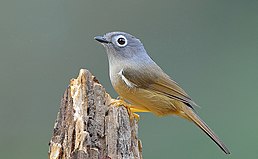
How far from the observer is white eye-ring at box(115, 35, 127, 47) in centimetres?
485

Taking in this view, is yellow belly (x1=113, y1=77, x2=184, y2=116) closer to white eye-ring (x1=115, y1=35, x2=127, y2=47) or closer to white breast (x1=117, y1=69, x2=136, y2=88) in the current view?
white breast (x1=117, y1=69, x2=136, y2=88)

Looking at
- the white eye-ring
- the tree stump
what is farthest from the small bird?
the tree stump

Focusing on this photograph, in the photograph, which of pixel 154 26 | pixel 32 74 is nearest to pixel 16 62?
pixel 32 74

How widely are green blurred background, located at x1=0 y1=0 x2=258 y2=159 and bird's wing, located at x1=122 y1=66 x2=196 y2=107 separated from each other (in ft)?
3.06

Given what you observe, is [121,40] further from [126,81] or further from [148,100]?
[148,100]

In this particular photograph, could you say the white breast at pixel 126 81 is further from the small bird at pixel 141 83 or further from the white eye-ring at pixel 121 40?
the white eye-ring at pixel 121 40

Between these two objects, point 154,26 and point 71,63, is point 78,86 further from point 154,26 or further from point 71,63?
point 154,26

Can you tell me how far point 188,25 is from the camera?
7094 mm

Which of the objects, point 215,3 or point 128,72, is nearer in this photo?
point 128,72

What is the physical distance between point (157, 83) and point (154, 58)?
1.54 meters

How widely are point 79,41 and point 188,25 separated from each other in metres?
1.23

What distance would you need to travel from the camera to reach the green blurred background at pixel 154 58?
19.2 feet

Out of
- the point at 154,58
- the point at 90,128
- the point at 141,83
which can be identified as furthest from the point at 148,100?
the point at 154,58

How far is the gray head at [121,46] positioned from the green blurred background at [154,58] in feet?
3.03
